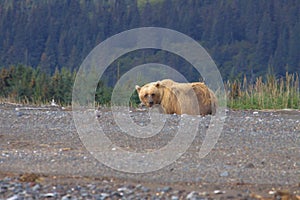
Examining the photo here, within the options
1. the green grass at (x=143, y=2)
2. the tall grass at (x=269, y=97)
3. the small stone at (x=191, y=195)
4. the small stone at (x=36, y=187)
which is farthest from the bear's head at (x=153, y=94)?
the green grass at (x=143, y=2)

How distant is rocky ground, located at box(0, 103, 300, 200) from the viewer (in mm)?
7551

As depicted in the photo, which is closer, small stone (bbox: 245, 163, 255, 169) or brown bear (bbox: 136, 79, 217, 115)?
small stone (bbox: 245, 163, 255, 169)

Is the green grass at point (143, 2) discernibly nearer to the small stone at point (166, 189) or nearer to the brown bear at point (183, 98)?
the brown bear at point (183, 98)

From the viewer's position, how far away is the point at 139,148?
10.2 m

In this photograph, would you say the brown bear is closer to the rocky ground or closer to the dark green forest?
the rocky ground

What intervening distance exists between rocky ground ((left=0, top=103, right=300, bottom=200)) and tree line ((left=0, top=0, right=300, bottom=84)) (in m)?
61.7

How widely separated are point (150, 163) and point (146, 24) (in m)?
82.5

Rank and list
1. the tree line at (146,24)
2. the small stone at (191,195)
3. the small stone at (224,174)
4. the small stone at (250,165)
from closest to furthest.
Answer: the small stone at (191,195) → the small stone at (224,174) → the small stone at (250,165) → the tree line at (146,24)

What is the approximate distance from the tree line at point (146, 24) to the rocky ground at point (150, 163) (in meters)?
61.7

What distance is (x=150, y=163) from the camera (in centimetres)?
907

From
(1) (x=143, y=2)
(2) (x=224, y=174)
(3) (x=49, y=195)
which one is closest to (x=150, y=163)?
(2) (x=224, y=174)

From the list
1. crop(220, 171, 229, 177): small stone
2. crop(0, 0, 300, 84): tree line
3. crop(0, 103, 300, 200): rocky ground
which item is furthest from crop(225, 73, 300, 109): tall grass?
crop(0, 0, 300, 84): tree line

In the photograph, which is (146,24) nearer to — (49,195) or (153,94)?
(153,94)

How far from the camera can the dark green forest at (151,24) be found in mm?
77000
